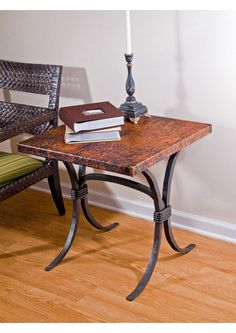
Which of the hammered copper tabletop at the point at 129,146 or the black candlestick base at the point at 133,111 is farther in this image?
the black candlestick base at the point at 133,111

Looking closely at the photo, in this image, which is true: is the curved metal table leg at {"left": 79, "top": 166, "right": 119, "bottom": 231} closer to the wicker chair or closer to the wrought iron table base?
the wrought iron table base

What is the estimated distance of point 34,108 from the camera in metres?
2.64

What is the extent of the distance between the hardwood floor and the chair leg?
0.17ft

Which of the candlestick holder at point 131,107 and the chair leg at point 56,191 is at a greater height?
the candlestick holder at point 131,107

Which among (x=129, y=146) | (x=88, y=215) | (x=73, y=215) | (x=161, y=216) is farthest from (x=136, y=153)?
(x=88, y=215)

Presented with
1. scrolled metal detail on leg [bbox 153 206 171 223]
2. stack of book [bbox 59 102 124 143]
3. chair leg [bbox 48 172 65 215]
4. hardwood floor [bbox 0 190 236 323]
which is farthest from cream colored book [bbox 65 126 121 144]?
chair leg [bbox 48 172 65 215]

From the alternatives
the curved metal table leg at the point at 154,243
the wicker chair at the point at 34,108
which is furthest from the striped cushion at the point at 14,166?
the curved metal table leg at the point at 154,243

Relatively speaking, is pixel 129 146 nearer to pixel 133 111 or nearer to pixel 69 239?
pixel 133 111

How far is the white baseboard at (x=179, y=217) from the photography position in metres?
2.41

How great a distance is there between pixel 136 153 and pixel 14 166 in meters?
0.70

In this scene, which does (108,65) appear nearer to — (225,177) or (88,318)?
(225,177)

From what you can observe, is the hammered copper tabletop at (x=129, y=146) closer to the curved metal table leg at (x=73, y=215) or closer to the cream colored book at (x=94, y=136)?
the cream colored book at (x=94, y=136)

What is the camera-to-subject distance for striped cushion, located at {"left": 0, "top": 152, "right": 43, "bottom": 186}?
7.52ft

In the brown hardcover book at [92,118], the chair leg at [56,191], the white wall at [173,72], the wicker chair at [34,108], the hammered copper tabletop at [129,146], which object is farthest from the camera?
the chair leg at [56,191]
